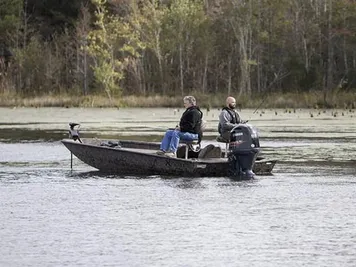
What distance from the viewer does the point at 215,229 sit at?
13.8 meters

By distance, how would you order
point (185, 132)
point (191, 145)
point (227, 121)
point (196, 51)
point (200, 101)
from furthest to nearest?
point (196, 51), point (200, 101), point (191, 145), point (185, 132), point (227, 121)

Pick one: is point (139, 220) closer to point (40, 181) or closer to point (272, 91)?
point (40, 181)

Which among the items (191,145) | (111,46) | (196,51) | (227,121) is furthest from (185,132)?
(196,51)

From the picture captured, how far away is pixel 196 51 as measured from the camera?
230 ft

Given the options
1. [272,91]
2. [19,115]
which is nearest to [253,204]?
[19,115]

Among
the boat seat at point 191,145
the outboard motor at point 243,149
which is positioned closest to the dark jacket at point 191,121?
the boat seat at point 191,145

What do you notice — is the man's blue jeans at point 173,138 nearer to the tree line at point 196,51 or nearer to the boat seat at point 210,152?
the boat seat at point 210,152

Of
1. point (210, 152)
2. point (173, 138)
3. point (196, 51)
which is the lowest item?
point (210, 152)

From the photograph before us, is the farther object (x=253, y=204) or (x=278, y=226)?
(x=253, y=204)

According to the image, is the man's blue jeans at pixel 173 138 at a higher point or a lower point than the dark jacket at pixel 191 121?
lower

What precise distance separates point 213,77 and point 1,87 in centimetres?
1379

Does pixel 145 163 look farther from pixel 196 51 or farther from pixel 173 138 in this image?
pixel 196 51

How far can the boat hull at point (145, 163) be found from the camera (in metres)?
20.0

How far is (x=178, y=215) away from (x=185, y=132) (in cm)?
585
